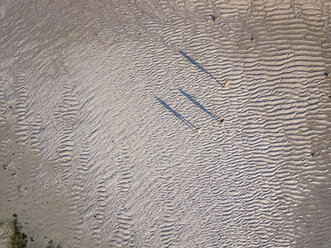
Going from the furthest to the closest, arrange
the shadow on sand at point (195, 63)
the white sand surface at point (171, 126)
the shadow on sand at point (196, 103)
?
1. the shadow on sand at point (195, 63)
2. the shadow on sand at point (196, 103)
3. the white sand surface at point (171, 126)

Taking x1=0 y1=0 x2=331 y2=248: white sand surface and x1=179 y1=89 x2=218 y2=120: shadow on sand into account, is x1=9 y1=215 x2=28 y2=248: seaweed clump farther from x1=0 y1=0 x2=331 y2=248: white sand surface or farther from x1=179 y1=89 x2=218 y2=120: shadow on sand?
x1=179 y1=89 x2=218 y2=120: shadow on sand

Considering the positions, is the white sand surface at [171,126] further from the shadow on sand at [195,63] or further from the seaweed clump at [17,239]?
the seaweed clump at [17,239]

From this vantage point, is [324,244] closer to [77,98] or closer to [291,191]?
[291,191]

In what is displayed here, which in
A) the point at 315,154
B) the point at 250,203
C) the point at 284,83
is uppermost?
the point at 284,83

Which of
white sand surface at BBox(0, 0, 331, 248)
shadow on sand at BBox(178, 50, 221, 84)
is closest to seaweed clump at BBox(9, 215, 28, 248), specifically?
white sand surface at BBox(0, 0, 331, 248)

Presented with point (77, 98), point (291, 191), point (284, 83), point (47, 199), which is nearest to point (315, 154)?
point (291, 191)

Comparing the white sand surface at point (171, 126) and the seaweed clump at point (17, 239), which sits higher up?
the white sand surface at point (171, 126)

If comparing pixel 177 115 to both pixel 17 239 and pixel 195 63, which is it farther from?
pixel 17 239

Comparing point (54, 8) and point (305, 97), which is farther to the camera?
point (54, 8)

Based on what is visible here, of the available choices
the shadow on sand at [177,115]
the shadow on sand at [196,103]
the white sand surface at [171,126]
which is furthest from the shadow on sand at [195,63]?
the shadow on sand at [177,115]
